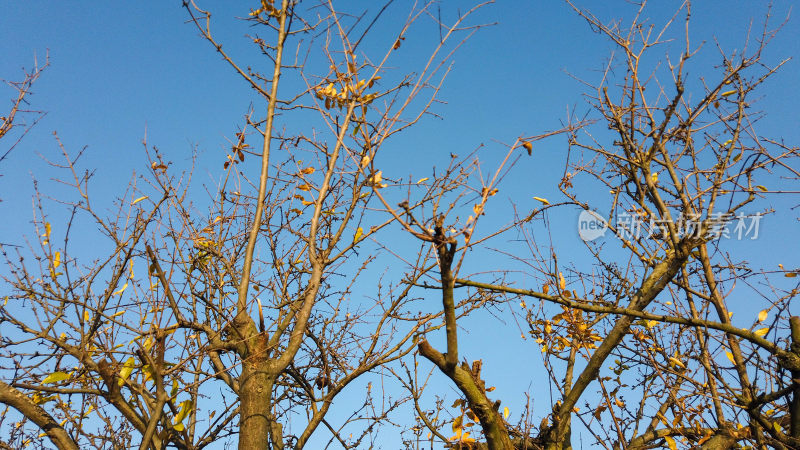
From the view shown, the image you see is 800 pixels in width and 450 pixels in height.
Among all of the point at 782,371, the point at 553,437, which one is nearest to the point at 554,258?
the point at 553,437

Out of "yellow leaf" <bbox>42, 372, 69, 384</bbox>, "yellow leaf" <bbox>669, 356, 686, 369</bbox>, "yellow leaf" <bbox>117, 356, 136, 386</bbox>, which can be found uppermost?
"yellow leaf" <bbox>42, 372, 69, 384</bbox>

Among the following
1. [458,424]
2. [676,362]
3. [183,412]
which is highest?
[183,412]

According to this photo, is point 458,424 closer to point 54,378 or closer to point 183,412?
point 183,412

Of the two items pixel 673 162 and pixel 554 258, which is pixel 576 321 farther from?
pixel 673 162

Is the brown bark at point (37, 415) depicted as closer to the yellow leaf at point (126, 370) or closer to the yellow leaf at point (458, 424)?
the yellow leaf at point (126, 370)

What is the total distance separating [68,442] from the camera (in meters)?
3.85

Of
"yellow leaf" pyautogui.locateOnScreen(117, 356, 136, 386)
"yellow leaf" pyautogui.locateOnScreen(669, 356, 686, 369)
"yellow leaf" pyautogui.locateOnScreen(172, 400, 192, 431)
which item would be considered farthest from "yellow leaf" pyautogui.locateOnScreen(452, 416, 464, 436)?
"yellow leaf" pyautogui.locateOnScreen(117, 356, 136, 386)

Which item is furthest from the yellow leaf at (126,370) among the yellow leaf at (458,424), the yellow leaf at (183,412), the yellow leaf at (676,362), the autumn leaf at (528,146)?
the yellow leaf at (676,362)

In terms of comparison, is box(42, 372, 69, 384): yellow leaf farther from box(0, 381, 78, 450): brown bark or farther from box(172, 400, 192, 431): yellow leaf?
box(172, 400, 192, 431): yellow leaf

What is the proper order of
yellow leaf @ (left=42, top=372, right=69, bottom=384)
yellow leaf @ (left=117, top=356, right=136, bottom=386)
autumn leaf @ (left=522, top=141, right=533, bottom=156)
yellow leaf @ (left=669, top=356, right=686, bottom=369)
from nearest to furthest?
autumn leaf @ (left=522, top=141, right=533, bottom=156), yellow leaf @ (left=117, top=356, right=136, bottom=386), yellow leaf @ (left=42, top=372, right=69, bottom=384), yellow leaf @ (left=669, top=356, right=686, bottom=369)

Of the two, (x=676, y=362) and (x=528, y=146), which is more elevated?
(x=528, y=146)

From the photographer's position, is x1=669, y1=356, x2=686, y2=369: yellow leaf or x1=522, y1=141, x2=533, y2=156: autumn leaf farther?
x1=669, y1=356, x2=686, y2=369: yellow leaf

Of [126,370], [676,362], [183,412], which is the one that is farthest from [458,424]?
[126,370]

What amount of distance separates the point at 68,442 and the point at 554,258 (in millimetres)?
3497
